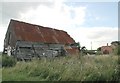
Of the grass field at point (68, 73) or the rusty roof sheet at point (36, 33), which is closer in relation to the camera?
the grass field at point (68, 73)

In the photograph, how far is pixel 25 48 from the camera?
83.8 ft

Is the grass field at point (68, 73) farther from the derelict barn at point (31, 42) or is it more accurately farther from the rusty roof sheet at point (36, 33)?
the rusty roof sheet at point (36, 33)

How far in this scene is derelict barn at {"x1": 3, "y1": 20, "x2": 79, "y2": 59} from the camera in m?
25.2

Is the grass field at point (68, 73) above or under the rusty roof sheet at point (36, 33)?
under

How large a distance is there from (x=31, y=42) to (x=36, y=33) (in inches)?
107

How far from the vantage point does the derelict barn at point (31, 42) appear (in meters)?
25.2

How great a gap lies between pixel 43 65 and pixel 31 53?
1461 centimetres

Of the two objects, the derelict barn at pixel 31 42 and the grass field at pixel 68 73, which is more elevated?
the derelict barn at pixel 31 42

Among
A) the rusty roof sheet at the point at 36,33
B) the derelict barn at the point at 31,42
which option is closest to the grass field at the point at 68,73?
the derelict barn at the point at 31,42

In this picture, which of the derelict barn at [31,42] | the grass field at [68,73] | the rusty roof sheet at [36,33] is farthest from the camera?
the rusty roof sheet at [36,33]

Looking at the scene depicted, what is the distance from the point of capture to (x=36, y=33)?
28.6m

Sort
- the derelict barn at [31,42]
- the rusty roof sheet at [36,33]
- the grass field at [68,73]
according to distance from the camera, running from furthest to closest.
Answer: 1. the rusty roof sheet at [36,33]
2. the derelict barn at [31,42]
3. the grass field at [68,73]

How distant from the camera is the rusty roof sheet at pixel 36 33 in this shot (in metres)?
26.1

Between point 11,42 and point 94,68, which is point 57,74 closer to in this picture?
point 94,68
